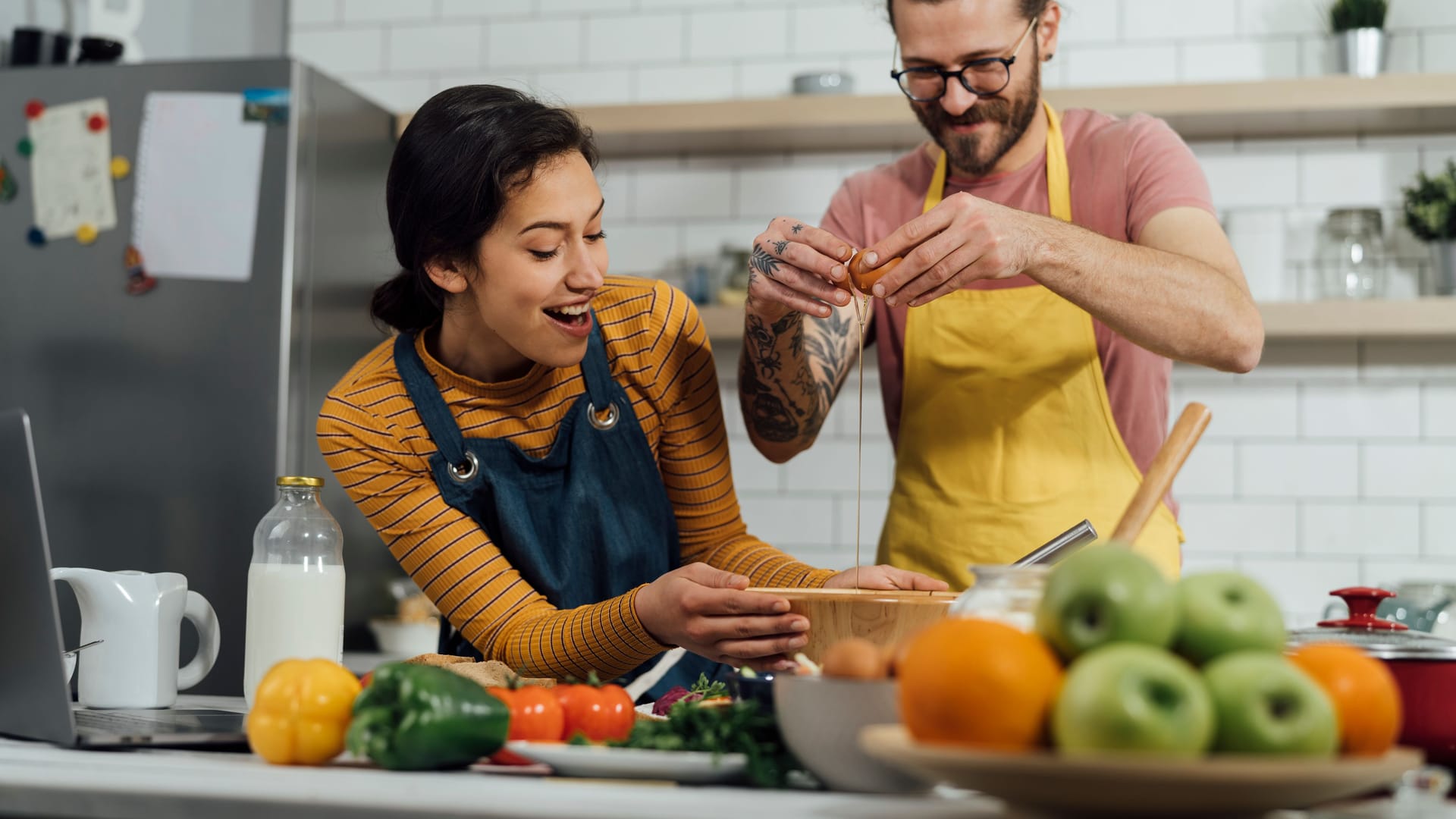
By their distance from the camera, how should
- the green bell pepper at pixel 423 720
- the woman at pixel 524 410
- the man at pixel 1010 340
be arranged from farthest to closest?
the man at pixel 1010 340, the woman at pixel 524 410, the green bell pepper at pixel 423 720

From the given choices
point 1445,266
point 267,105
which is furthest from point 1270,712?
point 267,105

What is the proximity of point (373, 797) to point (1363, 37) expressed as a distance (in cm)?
286

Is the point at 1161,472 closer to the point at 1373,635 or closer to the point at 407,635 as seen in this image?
the point at 1373,635

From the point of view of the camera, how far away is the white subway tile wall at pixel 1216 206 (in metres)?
3.05

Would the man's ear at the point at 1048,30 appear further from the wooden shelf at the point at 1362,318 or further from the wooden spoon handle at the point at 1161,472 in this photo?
the wooden shelf at the point at 1362,318

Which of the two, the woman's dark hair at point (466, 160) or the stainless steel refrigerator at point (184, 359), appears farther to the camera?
the stainless steel refrigerator at point (184, 359)

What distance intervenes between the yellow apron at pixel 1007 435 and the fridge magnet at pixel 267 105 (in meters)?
1.59

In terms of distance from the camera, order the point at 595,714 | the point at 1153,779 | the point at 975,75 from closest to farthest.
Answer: the point at 1153,779 < the point at 595,714 < the point at 975,75

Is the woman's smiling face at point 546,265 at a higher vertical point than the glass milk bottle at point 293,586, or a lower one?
higher

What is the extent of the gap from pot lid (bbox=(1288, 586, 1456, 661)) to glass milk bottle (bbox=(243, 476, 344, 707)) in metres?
0.95

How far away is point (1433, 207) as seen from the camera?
288 centimetres

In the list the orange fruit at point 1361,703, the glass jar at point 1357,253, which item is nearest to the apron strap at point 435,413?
the orange fruit at point 1361,703

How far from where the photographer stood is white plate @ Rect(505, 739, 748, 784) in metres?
0.94

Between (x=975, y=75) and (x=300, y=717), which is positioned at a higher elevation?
(x=975, y=75)
